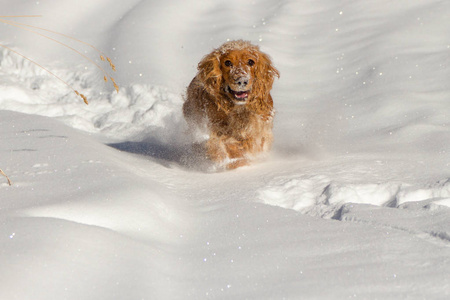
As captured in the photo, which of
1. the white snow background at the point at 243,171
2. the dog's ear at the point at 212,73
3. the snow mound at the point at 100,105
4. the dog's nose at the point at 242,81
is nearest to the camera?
the white snow background at the point at 243,171

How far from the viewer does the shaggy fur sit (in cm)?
365

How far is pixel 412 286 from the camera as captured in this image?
1352mm

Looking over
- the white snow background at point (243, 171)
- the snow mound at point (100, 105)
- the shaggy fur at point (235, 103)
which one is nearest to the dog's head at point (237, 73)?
the shaggy fur at point (235, 103)

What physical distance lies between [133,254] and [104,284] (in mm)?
210

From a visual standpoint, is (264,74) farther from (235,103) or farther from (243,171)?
(243,171)

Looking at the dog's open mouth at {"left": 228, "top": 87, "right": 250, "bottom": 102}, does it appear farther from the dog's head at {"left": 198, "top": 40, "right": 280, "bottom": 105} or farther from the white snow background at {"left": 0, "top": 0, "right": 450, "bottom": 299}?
the white snow background at {"left": 0, "top": 0, "right": 450, "bottom": 299}

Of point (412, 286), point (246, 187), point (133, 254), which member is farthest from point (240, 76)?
point (412, 286)

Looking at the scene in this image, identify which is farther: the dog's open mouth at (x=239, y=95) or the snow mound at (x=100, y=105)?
the snow mound at (x=100, y=105)

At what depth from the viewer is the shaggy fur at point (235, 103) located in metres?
3.65

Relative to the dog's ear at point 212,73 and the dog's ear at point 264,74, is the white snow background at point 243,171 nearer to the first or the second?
the dog's ear at point 264,74

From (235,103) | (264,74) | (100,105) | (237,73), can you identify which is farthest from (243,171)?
(100,105)

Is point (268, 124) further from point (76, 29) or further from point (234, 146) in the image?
point (76, 29)

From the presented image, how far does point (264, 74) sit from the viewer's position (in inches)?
152

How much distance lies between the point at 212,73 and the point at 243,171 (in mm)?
830
